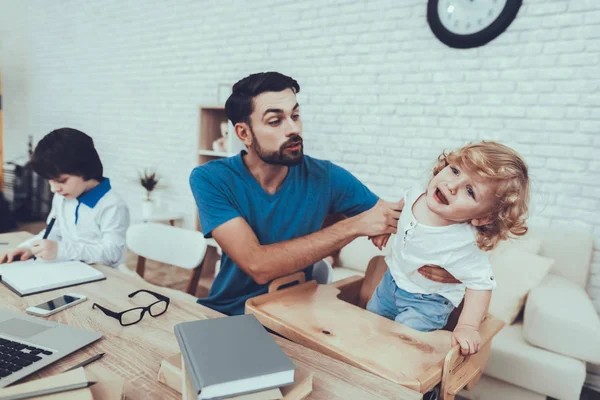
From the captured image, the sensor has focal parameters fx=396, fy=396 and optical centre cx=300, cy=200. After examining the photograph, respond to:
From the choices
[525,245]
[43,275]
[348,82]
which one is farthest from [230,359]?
[348,82]

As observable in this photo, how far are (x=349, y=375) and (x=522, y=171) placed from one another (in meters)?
0.72

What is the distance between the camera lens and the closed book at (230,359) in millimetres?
612

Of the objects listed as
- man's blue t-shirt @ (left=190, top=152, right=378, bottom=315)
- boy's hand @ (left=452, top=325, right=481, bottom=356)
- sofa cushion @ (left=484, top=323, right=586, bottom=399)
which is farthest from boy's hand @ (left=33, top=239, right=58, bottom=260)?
sofa cushion @ (left=484, top=323, right=586, bottom=399)

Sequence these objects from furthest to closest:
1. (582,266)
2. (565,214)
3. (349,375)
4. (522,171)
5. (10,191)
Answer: (10,191), (565,214), (582,266), (522,171), (349,375)

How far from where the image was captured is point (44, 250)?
1.39 m

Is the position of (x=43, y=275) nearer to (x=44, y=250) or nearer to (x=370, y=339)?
(x=44, y=250)

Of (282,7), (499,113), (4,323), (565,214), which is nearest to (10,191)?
(282,7)

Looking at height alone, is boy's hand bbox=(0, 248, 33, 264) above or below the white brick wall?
below

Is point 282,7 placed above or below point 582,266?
above

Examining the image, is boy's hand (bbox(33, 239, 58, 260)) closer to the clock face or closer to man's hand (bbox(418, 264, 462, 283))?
man's hand (bbox(418, 264, 462, 283))

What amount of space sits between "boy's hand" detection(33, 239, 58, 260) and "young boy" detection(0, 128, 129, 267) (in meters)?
0.02

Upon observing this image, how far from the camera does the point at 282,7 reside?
3.53 metres

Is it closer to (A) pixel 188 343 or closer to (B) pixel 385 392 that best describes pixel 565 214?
(B) pixel 385 392

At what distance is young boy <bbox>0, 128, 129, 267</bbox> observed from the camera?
5.22ft
